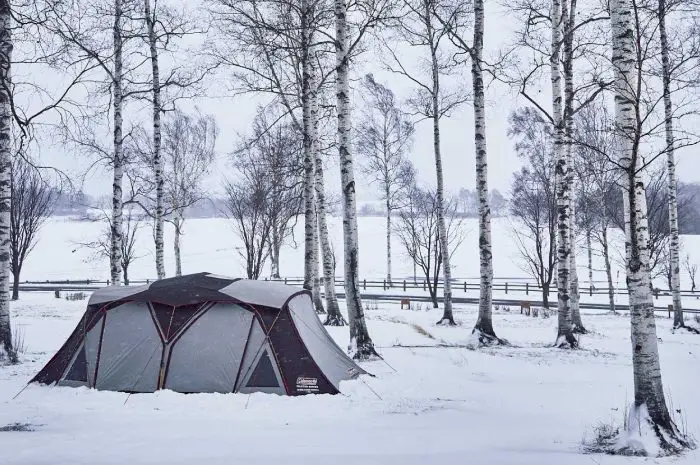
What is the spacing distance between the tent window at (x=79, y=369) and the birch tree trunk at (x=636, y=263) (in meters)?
6.90

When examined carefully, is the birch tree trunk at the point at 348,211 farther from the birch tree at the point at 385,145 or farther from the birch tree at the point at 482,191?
the birch tree at the point at 385,145

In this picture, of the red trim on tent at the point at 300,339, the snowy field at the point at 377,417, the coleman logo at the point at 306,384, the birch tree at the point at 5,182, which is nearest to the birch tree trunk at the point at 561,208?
the snowy field at the point at 377,417

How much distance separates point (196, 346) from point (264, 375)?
41.0 inches

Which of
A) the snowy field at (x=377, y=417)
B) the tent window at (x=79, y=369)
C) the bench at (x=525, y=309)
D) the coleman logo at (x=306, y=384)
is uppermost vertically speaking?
the tent window at (x=79, y=369)

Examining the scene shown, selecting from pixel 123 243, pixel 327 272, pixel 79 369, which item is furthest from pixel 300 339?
pixel 123 243

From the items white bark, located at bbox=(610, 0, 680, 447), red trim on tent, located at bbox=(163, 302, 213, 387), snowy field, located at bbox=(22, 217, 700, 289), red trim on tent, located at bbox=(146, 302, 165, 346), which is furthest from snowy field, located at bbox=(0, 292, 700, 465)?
snowy field, located at bbox=(22, 217, 700, 289)

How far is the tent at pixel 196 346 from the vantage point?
23.4 ft

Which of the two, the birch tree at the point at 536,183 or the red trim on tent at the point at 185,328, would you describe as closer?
the red trim on tent at the point at 185,328

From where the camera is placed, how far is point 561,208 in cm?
1185

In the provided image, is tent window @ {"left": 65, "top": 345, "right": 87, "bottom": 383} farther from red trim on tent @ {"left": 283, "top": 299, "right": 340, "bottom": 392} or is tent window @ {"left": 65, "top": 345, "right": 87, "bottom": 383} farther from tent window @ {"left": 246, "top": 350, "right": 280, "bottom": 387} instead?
red trim on tent @ {"left": 283, "top": 299, "right": 340, "bottom": 392}

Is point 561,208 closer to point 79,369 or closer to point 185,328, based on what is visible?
point 185,328

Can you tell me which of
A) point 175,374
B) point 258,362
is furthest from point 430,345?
point 175,374

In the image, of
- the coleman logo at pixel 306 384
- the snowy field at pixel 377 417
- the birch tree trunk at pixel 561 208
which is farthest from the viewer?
the birch tree trunk at pixel 561 208

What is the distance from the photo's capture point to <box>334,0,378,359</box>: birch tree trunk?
9477 mm
